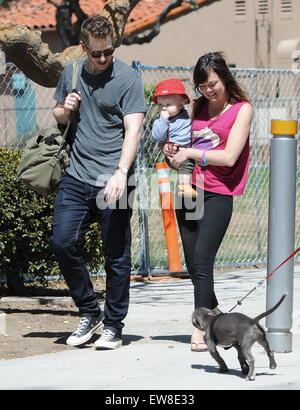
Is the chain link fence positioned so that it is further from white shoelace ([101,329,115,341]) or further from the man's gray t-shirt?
white shoelace ([101,329,115,341])

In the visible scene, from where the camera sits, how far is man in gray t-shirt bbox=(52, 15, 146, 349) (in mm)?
6344

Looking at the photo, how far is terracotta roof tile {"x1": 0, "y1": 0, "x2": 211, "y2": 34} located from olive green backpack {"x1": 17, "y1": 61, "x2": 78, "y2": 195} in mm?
26004

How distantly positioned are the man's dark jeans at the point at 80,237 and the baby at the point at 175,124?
0.42m

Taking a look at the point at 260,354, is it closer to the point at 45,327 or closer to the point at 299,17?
the point at 45,327

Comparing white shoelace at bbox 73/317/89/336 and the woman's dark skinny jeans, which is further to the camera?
white shoelace at bbox 73/317/89/336

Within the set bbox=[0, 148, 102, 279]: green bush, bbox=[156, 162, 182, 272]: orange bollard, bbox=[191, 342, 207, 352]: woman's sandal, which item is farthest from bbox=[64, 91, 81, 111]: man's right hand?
bbox=[156, 162, 182, 272]: orange bollard

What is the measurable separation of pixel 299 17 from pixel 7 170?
23.5m

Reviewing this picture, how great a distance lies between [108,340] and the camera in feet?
21.2

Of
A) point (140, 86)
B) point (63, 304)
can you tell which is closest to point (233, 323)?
point (140, 86)

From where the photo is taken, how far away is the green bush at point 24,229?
824 centimetres

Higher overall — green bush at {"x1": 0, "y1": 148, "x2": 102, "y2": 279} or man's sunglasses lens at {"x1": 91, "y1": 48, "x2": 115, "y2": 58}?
man's sunglasses lens at {"x1": 91, "y1": 48, "x2": 115, "y2": 58}

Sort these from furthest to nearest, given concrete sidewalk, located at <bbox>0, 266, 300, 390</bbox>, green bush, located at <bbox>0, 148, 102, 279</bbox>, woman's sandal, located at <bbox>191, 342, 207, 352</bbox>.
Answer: green bush, located at <bbox>0, 148, 102, 279</bbox> < woman's sandal, located at <bbox>191, 342, 207, 352</bbox> < concrete sidewalk, located at <bbox>0, 266, 300, 390</bbox>

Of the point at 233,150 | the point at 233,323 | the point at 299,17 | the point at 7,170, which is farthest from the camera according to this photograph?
the point at 299,17

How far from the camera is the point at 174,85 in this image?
6.59 m
